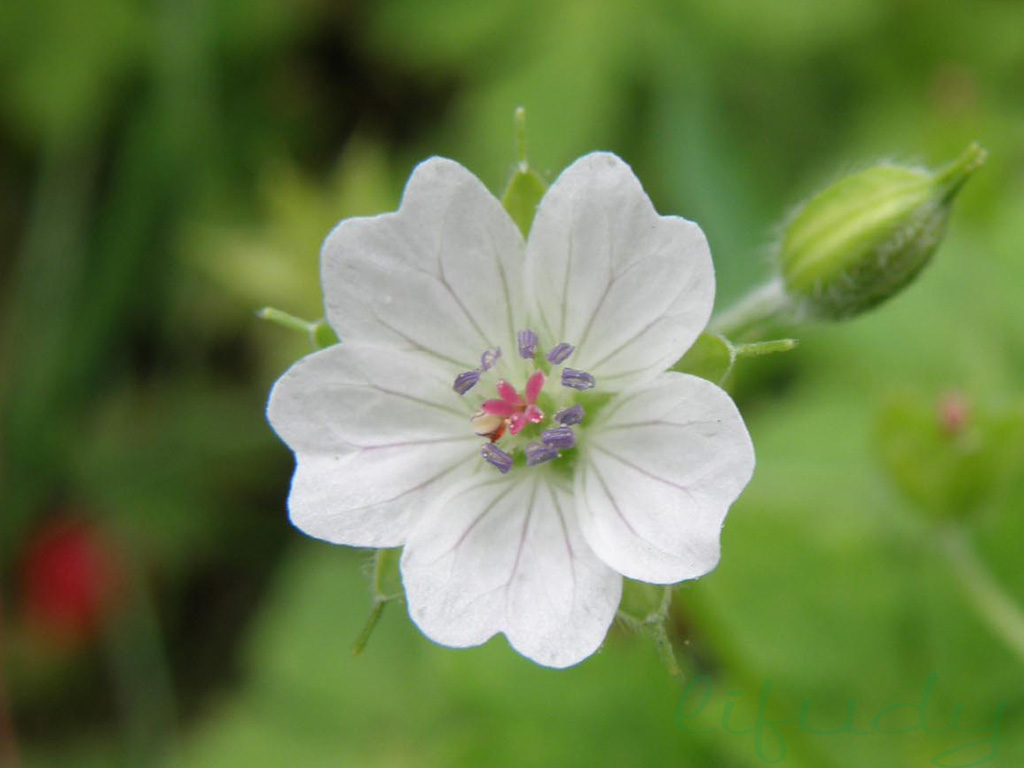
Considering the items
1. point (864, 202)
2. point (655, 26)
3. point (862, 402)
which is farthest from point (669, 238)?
point (655, 26)

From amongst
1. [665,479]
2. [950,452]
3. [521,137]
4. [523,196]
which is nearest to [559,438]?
[665,479]

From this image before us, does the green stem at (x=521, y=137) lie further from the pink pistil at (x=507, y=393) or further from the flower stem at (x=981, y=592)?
the flower stem at (x=981, y=592)

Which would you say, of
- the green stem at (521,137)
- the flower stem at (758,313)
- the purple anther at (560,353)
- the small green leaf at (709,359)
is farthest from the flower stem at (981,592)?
the green stem at (521,137)

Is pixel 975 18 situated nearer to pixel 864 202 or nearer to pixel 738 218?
pixel 738 218

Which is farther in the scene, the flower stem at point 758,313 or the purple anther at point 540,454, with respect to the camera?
the flower stem at point 758,313

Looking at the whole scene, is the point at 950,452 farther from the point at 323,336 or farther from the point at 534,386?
the point at 323,336

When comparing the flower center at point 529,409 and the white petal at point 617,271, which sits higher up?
the white petal at point 617,271
